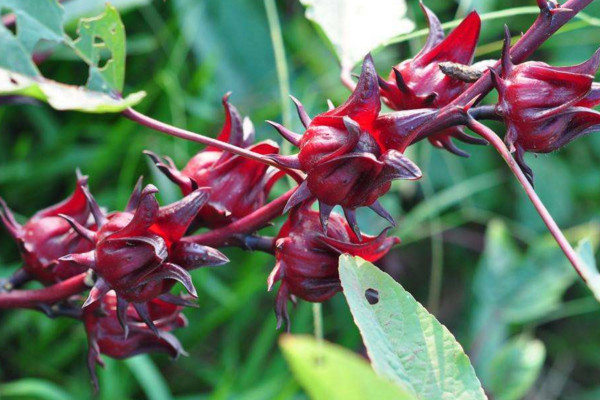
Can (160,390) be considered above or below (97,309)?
below

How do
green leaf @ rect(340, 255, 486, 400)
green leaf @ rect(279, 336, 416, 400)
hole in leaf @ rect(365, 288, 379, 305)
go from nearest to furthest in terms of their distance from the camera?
green leaf @ rect(279, 336, 416, 400) → green leaf @ rect(340, 255, 486, 400) → hole in leaf @ rect(365, 288, 379, 305)

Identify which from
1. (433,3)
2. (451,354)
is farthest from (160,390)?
(433,3)

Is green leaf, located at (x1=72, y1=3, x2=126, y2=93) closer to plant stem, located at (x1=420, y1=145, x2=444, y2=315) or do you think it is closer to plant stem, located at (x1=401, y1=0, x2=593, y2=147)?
plant stem, located at (x1=401, y1=0, x2=593, y2=147)

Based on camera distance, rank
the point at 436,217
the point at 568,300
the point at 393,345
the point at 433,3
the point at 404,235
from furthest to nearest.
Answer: the point at 568,300 < the point at 433,3 < the point at 436,217 < the point at 404,235 < the point at 393,345

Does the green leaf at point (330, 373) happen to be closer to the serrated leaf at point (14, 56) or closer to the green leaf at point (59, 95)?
the green leaf at point (59, 95)

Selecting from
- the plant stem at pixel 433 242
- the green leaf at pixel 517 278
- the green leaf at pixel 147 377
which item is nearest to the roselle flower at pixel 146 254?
the green leaf at pixel 147 377

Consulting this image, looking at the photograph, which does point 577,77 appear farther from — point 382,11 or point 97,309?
point 97,309

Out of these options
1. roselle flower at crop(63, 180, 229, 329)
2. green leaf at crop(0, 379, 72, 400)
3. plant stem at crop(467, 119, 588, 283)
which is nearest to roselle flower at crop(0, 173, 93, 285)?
roselle flower at crop(63, 180, 229, 329)
